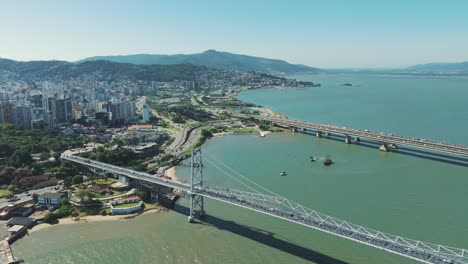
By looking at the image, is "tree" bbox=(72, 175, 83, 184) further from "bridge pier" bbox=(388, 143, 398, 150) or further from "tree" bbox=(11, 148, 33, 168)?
"bridge pier" bbox=(388, 143, 398, 150)

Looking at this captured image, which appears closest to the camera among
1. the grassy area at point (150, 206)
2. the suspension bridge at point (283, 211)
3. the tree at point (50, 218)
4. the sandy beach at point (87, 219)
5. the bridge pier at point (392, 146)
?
the suspension bridge at point (283, 211)

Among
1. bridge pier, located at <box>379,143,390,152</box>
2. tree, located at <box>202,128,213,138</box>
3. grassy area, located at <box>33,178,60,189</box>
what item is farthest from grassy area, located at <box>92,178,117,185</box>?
bridge pier, located at <box>379,143,390,152</box>

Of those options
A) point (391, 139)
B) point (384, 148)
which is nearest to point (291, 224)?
point (384, 148)

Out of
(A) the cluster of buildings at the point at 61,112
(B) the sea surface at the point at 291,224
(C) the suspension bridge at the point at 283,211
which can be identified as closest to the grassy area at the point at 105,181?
(C) the suspension bridge at the point at 283,211

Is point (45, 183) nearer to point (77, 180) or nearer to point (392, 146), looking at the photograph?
point (77, 180)

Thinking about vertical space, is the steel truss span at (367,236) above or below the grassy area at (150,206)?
above

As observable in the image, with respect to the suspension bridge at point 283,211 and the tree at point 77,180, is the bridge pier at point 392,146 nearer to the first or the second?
the suspension bridge at point 283,211

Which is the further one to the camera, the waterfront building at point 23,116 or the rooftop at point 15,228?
the waterfront building at point 23,116

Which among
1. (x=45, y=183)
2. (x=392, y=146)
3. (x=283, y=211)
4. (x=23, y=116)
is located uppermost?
(x=23, y=116)

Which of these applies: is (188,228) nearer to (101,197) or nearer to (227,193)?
(227,193)
